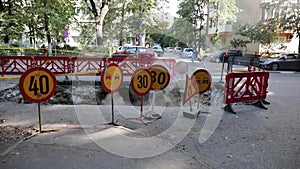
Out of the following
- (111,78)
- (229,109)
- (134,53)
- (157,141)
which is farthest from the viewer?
(134,53)

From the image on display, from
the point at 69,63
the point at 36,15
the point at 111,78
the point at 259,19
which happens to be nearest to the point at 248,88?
the point at 111,78

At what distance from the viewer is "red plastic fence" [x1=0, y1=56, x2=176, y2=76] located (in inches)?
498

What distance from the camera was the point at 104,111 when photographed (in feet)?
21.6

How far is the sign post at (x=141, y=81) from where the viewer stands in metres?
5.67

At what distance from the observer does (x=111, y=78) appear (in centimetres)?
551

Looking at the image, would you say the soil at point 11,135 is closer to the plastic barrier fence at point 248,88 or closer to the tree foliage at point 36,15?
the plastic barrier fence at point 248,88

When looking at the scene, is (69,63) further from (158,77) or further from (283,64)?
(283,64)

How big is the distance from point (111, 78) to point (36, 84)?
5.03 feet

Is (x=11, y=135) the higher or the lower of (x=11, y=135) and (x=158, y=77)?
the lower

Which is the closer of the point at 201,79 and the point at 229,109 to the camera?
the point at 201,79

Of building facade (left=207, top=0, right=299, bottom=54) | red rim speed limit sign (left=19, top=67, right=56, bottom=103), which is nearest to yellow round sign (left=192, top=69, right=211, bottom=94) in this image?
red rim speed limit sign (left=19, top=67, right=56, bottom=103)

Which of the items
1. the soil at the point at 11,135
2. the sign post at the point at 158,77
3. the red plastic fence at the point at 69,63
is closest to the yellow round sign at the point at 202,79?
the sign post at the point at 158,77

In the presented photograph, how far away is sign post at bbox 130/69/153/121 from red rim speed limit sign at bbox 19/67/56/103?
1.72 m

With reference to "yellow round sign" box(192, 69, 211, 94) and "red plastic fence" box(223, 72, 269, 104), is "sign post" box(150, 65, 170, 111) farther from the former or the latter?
"red plastic fence" box(223, 72, 269, 104)
